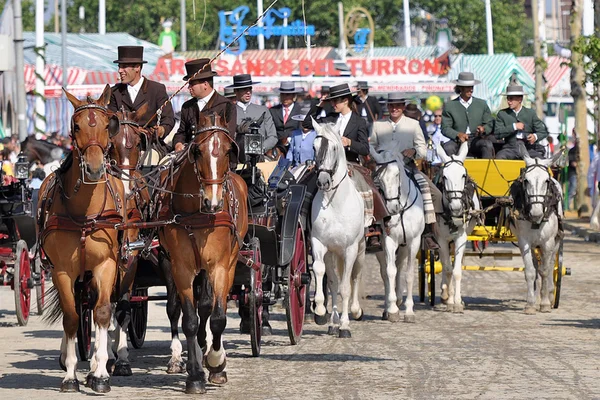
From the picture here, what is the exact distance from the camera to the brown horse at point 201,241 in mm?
10750

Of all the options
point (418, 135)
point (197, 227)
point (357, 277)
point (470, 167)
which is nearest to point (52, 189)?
point (197, 227)

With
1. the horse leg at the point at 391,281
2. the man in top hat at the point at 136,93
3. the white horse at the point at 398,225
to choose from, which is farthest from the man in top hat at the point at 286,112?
the man in top hat at the point at 136,93

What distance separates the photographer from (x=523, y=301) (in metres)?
18.7

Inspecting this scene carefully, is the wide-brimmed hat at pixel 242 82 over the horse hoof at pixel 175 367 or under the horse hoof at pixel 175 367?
over

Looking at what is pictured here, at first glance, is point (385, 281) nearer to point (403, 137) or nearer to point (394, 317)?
point (394, 317)

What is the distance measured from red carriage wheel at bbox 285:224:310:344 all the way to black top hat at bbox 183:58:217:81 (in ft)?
7.57

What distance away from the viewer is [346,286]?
1464 centimetres

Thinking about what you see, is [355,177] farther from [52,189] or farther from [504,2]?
[504,2]

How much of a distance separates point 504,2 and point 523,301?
68.3 meters

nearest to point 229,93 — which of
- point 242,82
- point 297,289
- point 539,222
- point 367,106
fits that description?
point 242,82

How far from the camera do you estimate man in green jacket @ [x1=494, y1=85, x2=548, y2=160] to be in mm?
18672

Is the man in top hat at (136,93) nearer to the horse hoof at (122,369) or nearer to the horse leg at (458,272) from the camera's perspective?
the horse hoof at (122,369)

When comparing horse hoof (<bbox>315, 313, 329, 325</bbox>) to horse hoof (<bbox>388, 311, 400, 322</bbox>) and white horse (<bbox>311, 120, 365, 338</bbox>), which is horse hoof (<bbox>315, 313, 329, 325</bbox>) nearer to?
white horse (<bbox>311, 120, 365, 338</bbox>)

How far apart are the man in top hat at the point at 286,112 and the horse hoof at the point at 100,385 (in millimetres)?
6800
